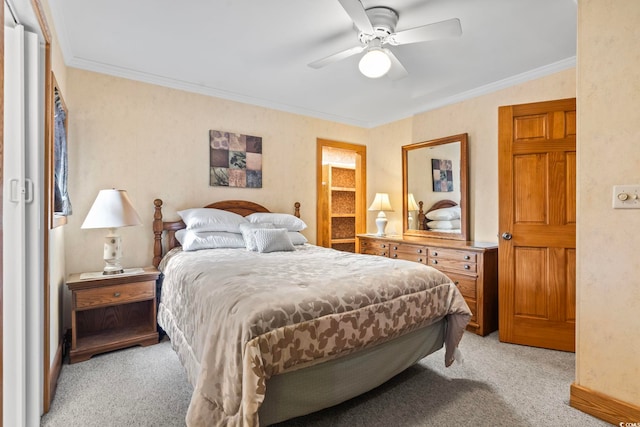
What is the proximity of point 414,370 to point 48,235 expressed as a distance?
8.33 ft

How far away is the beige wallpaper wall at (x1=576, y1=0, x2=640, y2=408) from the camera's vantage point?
1698 millimetres

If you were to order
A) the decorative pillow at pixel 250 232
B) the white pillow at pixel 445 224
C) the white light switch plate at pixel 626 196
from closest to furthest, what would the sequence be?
1. the white light switch plate at pixel 626 196
2. the decorative pillow at pixel 250 232
3. the white pillow at pixel 445 224

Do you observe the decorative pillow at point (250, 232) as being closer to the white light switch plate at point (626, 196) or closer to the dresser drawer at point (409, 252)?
the dresser drawer at point (409, 252)

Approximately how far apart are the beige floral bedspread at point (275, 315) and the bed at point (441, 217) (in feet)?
5.69

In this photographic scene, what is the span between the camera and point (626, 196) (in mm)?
1704

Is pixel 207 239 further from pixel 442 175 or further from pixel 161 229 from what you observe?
pixel 442 175

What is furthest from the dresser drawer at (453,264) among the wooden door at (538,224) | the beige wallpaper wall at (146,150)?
the beige wallpaper wall at (146,150)

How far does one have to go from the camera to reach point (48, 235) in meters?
1.86

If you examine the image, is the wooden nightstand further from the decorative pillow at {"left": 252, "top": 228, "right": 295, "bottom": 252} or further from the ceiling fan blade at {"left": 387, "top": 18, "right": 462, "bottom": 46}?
the ceiling fan blade at {"left": 387, "top": 18, "right": 462, "bottom": 46}

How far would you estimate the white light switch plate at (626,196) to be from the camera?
1677 mm

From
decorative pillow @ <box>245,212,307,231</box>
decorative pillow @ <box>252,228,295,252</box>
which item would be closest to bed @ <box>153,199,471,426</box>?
decorative pillow @ <box>252,228,295,252</box>

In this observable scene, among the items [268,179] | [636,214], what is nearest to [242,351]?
[636,214]

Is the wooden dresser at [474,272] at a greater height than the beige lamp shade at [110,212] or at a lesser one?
lesser

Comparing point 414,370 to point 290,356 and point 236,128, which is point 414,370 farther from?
point 236,128
